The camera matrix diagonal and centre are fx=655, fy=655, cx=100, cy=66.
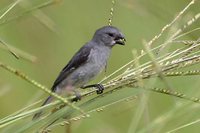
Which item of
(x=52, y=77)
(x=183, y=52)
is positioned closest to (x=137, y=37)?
(x=52, y=77)

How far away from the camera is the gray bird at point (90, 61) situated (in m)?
2.92

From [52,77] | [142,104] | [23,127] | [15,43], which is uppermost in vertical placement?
[15,43]

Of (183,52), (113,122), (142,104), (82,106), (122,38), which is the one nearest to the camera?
(142,104)

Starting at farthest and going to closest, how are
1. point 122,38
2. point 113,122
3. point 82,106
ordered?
point 113,122
point 122,38
point 82,106

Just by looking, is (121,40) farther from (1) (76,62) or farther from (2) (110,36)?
(1) (76,62)

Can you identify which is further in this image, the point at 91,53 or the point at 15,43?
the point at 15,43

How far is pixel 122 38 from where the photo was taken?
2.90 meters

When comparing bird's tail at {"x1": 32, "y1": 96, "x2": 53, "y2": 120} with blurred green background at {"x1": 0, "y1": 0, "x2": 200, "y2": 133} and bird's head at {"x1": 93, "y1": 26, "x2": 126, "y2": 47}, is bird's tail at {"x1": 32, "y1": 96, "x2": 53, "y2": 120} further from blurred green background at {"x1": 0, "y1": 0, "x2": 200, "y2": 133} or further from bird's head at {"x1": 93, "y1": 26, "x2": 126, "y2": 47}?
blurred green background at {"x1": 0, "y1": 0, "x2": 200, "y2": 133}

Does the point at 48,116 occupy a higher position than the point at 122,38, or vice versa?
the point at 122,38

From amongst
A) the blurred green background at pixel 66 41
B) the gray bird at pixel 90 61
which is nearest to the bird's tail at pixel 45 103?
the gray bird at pixel 90 61

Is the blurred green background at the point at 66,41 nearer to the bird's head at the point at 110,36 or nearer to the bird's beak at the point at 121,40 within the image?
the bird's head at the point at 110,36

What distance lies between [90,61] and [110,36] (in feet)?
0.52

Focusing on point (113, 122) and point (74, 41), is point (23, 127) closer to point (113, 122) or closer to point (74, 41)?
point (113, 122)

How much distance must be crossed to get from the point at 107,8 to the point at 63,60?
51 centimetres
